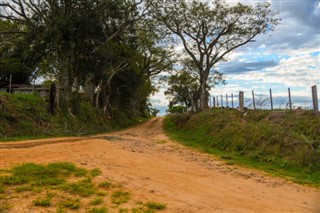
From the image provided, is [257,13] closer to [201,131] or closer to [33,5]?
[201,131]

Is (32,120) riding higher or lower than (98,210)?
higher

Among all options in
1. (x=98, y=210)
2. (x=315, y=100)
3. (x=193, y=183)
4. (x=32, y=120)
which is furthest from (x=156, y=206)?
(x=32, y=120)

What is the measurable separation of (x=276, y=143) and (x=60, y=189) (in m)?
9.11

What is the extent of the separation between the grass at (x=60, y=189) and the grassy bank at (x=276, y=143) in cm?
574

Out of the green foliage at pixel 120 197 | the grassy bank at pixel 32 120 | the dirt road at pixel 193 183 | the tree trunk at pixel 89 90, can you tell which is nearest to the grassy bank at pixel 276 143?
the dirt road at pixel 193 183

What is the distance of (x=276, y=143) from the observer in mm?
12906

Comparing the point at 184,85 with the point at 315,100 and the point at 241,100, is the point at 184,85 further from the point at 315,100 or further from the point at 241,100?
the point at 315,100

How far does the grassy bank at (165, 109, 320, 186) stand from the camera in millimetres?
10852

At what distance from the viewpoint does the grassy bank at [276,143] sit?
35.6 feet

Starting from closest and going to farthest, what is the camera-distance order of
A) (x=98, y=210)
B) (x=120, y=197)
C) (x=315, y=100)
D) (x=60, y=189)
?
1. (x=98, y=210)
2. (x=120, y=197)
3. (x=60, y=189)
4. (x=315, y=100)

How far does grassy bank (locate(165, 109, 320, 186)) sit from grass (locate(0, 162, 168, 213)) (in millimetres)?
5743

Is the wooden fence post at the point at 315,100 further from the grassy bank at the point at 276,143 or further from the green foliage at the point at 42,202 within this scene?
the green foliage at the point at 42,202

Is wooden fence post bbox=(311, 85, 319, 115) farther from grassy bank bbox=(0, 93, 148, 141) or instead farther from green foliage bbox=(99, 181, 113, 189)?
grassy bank bbox=(0, 93, 148, 141)

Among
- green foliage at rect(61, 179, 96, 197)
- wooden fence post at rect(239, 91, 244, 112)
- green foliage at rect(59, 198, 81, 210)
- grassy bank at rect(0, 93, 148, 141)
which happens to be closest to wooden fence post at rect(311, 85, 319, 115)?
wooden fence post at rect(239, 91, 244, 112)
